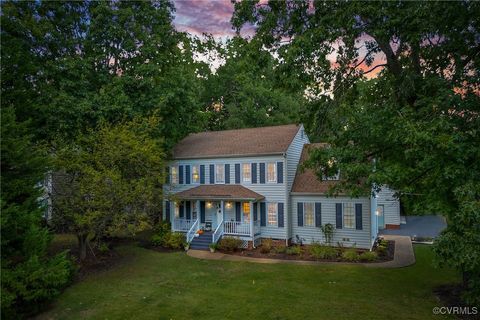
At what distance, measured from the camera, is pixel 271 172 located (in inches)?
800

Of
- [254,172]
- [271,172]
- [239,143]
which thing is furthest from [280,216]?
Result: [239,143]

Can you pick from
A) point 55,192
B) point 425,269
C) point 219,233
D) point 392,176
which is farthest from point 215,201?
point 392,176

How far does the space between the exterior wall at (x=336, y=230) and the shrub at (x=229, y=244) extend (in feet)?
11.4

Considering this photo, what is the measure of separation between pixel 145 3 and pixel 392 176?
59.8ft

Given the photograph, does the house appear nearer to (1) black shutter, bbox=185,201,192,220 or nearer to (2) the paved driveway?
(1) black shutter, bbox=185,201,192,220

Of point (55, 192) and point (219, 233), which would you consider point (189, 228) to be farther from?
point (55, 192)

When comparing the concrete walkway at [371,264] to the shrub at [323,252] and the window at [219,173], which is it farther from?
the window at [219,173]

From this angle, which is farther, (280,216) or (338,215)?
(280,216)

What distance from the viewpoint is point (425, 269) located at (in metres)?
14.7

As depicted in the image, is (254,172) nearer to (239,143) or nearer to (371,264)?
(239,143)

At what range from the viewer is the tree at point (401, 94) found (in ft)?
26.5

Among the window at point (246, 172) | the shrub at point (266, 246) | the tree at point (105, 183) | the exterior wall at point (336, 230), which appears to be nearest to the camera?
the tree at point (105, 183)

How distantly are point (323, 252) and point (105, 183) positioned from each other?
11.3 metres

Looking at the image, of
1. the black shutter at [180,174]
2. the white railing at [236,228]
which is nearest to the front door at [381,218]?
the white railing at [236,228]
